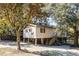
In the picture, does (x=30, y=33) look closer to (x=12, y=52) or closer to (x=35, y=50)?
(x=35, y=50)

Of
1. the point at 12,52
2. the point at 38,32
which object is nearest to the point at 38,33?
the point at 38,32

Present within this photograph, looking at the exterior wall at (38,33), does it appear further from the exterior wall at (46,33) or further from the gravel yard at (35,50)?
the gravel yard at (35,50)

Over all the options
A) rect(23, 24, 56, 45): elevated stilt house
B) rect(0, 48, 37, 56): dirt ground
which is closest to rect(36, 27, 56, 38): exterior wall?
rect(23, 24, 56, 45): elevated stilt house

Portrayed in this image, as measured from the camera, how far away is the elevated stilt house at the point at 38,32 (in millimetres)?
1875

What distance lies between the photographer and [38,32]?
1.89 metres

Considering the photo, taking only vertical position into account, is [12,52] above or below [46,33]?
below

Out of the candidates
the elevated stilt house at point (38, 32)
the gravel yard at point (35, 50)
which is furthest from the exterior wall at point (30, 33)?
the gravel yard at point (35, 50)

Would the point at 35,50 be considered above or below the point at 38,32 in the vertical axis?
below

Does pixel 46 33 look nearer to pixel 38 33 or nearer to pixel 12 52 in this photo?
pixel 38 33

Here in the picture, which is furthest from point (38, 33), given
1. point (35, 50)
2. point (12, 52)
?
point (12, 52)

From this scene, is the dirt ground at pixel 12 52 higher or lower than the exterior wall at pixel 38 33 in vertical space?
lower

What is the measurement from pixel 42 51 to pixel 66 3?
64 centimetres

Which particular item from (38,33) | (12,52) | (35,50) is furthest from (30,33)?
(12,52)

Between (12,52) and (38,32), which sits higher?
(38,32)
